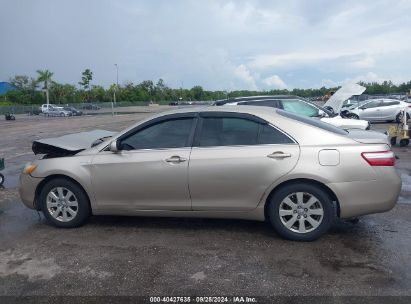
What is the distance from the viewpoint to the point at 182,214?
4691mm

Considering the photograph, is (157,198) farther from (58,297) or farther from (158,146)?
(58,297)

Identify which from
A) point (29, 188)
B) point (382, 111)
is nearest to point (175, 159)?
point (29, 188)

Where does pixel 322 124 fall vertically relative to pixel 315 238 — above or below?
above

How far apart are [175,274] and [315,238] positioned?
1.66 metres

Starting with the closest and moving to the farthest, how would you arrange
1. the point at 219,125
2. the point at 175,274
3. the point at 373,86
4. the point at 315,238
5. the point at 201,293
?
the point at 201,293 → the point at 175,274 → the point at 315,238 → the point at 219,125 → the point at 373,86

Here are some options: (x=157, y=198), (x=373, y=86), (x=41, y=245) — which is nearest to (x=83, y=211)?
(x=41, y=245)

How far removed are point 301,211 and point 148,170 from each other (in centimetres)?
182

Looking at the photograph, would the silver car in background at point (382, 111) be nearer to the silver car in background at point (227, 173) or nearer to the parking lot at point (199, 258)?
the parking lot at point (199, 258)

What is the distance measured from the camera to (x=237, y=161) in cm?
441

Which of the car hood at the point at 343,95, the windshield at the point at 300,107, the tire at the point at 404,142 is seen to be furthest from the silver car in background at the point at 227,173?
the car hood at the point at 343,95

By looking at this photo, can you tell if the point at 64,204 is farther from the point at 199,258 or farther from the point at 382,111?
the point at 382,111

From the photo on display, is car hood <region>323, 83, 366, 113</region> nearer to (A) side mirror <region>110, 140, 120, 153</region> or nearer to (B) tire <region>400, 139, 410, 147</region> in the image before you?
(B) tire <region>400, 139, 410, 147</region>

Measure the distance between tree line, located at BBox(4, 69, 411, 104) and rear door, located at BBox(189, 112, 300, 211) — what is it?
67.5 metres

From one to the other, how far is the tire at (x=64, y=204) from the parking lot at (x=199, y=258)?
140 mm
